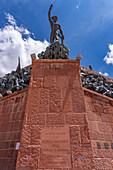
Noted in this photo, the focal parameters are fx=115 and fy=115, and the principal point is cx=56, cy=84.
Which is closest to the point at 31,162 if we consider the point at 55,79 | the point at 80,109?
the point at 80,109

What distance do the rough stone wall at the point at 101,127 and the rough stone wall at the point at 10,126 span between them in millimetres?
2635

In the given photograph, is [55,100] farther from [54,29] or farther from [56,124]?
[54,29]

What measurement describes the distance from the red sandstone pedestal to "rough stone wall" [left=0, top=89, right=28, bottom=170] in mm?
1303

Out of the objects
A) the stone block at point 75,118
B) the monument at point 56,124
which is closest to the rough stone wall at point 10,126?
the monument at point 56,124

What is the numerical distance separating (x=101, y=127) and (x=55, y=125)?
2178 millimetres

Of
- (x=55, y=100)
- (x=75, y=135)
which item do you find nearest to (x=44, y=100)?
(x=55, y=100)

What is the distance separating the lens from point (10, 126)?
442 centimetres

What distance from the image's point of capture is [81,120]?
322 cm

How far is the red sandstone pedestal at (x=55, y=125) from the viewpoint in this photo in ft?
9.05

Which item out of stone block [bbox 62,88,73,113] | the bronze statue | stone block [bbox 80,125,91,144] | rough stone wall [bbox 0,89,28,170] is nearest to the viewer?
stone block [bbox 80,125,91,144]

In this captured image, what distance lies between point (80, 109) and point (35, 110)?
→ 133cm

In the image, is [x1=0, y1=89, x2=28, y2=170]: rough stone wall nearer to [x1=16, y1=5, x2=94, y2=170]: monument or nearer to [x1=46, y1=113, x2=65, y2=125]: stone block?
[x1=16, y1=5, x2=94, y2=170]: monument

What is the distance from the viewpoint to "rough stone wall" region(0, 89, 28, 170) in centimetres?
387

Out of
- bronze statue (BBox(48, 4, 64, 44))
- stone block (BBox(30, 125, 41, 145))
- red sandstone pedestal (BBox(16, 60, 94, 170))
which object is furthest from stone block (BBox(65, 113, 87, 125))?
bronze statue (BBox(48, 4, 64, 44))
